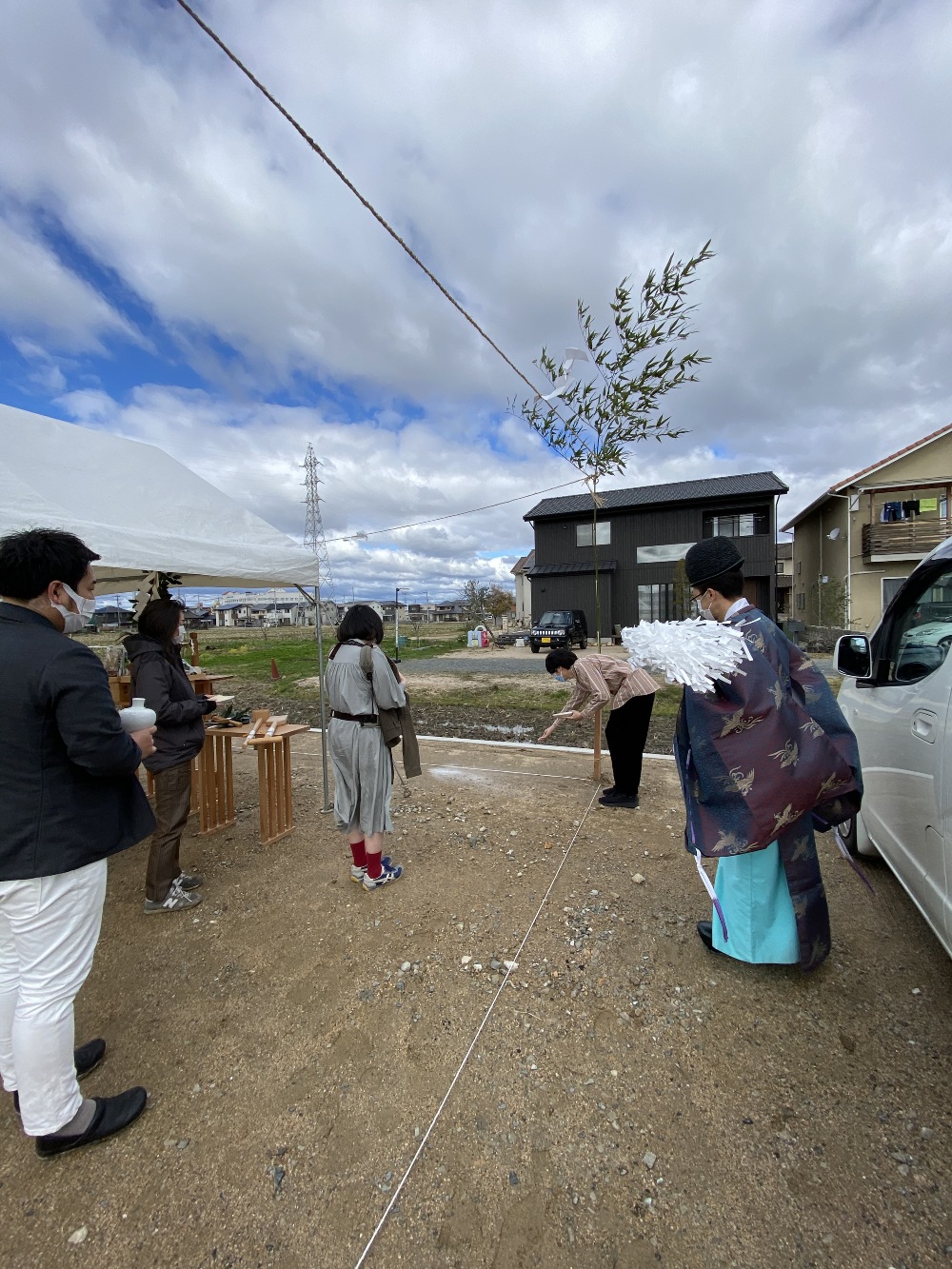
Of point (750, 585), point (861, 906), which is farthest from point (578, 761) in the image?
point (750, 585)

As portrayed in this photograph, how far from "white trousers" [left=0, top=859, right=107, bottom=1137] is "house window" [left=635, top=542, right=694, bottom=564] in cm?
2294

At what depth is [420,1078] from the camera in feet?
5.85

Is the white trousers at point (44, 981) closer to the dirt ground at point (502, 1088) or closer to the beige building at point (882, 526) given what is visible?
the dirt ground at point (502, 1088)

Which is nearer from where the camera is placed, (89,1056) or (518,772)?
(89,1056)

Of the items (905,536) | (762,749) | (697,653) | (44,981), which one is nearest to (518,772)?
(762,749)

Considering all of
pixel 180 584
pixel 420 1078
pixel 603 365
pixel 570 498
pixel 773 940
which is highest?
pixel 570 498

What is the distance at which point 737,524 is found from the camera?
2192cm

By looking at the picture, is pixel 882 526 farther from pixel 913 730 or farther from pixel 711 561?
pixel 711 561

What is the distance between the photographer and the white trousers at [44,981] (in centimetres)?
140

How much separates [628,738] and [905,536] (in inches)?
676

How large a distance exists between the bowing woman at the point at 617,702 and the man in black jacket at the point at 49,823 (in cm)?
275

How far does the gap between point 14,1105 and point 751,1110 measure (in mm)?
2306

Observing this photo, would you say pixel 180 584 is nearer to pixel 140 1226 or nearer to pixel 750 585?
pixel 140 1226

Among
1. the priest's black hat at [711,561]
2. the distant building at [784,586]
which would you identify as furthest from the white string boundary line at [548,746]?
the distant building at [784,586]
